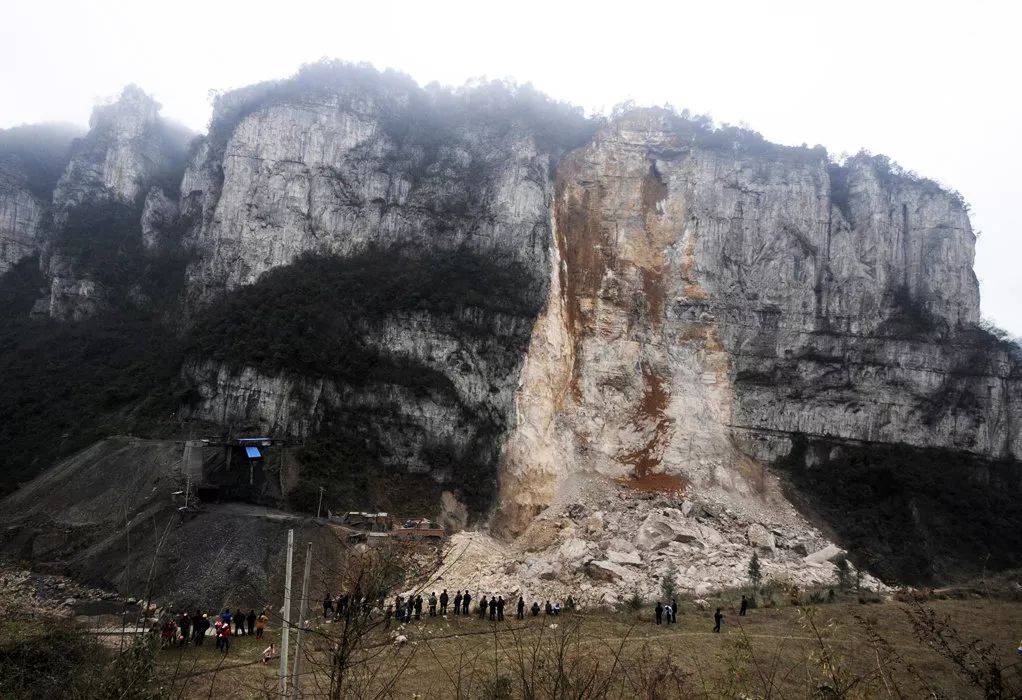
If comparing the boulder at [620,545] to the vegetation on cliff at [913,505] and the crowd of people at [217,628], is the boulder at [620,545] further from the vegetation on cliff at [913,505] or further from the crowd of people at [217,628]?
the crowd of people at [217,628]

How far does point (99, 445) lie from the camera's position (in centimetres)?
2973

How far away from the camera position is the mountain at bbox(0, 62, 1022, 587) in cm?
3241

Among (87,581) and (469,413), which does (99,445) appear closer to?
(87,581)

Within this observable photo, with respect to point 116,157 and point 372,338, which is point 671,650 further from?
point 116,157

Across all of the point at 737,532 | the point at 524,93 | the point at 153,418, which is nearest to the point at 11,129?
the point at 153,418

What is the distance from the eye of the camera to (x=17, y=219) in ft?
160

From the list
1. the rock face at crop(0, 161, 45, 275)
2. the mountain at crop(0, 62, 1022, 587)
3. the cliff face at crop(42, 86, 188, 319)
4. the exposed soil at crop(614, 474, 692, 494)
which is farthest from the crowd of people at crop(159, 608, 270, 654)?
the rock face at crop(0, 161, 45, 275)

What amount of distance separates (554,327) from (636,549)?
14.3m

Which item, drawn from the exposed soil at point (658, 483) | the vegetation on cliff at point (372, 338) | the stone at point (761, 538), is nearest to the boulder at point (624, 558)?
the exposed soil at point (658, 483)

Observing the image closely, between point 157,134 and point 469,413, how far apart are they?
41.2m

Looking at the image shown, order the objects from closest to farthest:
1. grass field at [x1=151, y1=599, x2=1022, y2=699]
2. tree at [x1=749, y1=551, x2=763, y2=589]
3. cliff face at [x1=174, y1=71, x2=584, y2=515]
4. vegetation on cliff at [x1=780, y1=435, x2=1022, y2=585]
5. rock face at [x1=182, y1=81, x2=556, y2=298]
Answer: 1. grass field at [x1=151, y1=599, x2=1022, y2=699]
2. tree at [x1=749, y1=551, x2=763, y2=589]
3. vegetation on cliff at [x1=780, y1=435, x2=1022, y2=585]
4. cliff face at [x1=174, y1=71, x2=584, y2=515]
5. rock face at [x1=182, y1=81, x2=556, y2=298]

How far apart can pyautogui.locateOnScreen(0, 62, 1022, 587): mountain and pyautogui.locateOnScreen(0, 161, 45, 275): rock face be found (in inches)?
31.4

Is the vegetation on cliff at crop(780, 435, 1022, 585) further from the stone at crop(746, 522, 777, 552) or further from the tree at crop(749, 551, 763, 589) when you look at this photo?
the tree at crop(749, 551, 763, 589)

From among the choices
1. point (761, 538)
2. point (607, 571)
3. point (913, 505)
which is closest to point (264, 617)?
point (607, 571)
